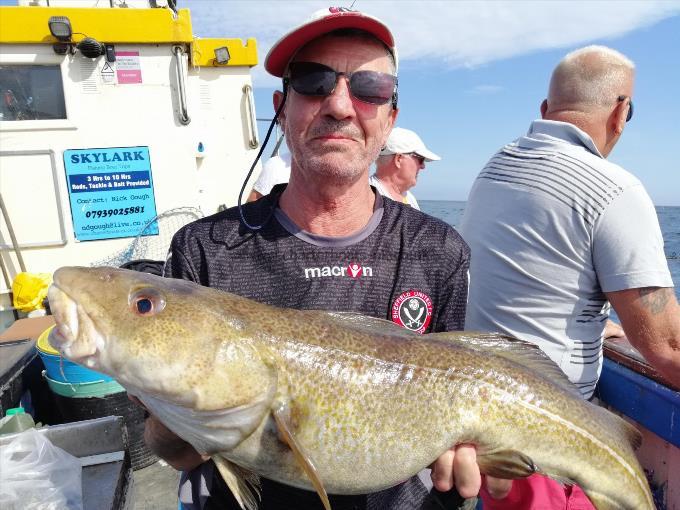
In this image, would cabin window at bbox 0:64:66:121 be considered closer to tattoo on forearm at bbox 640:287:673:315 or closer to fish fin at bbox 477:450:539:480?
fish fin at bbox 477:450:539:480

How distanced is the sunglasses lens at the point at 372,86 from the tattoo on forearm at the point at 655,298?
70.2 inches

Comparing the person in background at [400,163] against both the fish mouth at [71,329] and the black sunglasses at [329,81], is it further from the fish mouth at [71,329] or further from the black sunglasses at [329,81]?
the fish mouth at [71,329]

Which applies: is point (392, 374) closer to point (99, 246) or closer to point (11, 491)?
point (11, 491)

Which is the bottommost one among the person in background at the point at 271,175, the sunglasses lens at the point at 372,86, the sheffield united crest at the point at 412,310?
the sheffield united crest at the point at 412,310

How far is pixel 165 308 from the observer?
5.38 ft

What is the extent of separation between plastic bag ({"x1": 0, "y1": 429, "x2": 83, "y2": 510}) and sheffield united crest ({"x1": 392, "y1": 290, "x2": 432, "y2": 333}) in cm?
221

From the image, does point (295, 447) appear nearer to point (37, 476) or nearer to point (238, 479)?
point (238, 479)

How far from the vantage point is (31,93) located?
19.1 ft

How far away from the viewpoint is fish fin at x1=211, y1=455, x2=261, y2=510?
1.61m

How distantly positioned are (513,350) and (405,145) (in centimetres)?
441

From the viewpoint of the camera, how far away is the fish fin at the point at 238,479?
63.3 inches

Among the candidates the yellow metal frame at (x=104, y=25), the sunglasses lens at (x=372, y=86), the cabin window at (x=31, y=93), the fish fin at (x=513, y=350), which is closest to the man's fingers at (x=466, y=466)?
the fish fin at (x=513, y=350)

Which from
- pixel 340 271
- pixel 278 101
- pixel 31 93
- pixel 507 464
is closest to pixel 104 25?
pixel 31 93

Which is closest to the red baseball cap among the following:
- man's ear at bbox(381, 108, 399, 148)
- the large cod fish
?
man's ear at bbox(381, 108, 399, 148)
